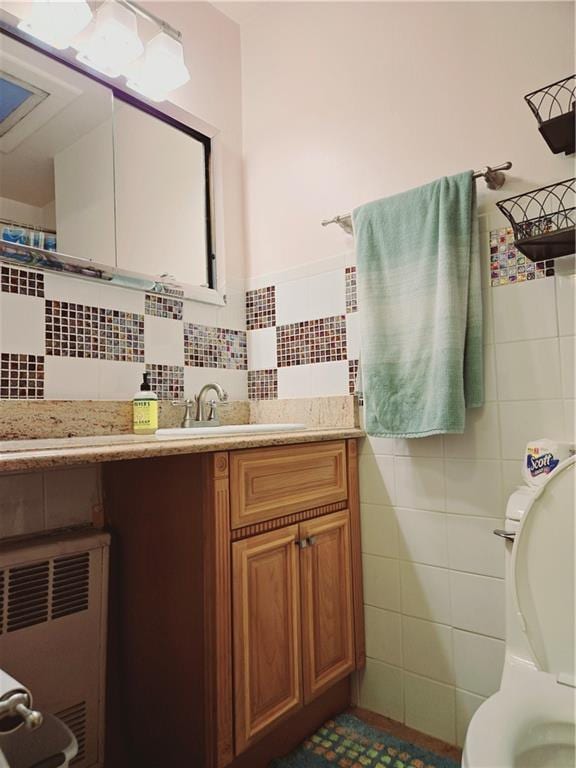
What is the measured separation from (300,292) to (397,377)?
57cm

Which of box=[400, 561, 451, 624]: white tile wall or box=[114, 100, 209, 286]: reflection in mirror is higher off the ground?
box=[114, 100, 209, 286]: reflection in mirror

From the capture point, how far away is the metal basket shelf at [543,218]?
1227 mm

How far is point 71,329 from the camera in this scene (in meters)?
1.49

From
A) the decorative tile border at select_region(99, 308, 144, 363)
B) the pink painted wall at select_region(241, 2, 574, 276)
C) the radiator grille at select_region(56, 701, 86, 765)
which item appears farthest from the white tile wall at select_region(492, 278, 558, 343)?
the radiator grille at select_region(56, 701, 86, 765)

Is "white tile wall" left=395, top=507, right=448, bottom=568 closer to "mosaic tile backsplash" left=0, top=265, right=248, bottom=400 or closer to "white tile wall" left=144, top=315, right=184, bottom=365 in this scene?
"mosaic tile backsplash" left=0, top=265, right=248, bottom=400

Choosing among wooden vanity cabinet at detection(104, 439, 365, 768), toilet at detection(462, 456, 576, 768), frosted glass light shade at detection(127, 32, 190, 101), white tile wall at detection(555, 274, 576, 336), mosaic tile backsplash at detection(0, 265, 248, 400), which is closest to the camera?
toilet at detection(462, 456, 576, 768)

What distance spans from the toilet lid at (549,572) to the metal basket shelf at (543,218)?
54 centimetres

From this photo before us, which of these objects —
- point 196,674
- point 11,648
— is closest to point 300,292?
point 196,674

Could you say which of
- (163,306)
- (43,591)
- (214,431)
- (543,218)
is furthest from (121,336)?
(543,218)

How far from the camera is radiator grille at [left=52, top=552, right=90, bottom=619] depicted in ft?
4.22

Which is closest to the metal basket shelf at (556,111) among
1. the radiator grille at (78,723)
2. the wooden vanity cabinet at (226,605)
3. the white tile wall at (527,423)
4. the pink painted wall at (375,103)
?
the pink painted wall at (375,103)

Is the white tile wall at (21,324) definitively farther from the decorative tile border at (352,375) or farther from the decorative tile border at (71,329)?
the decorative tile border at (352,375)

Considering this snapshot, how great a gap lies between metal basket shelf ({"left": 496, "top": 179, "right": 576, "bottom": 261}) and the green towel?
0.13m

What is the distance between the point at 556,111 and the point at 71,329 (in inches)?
57.4
